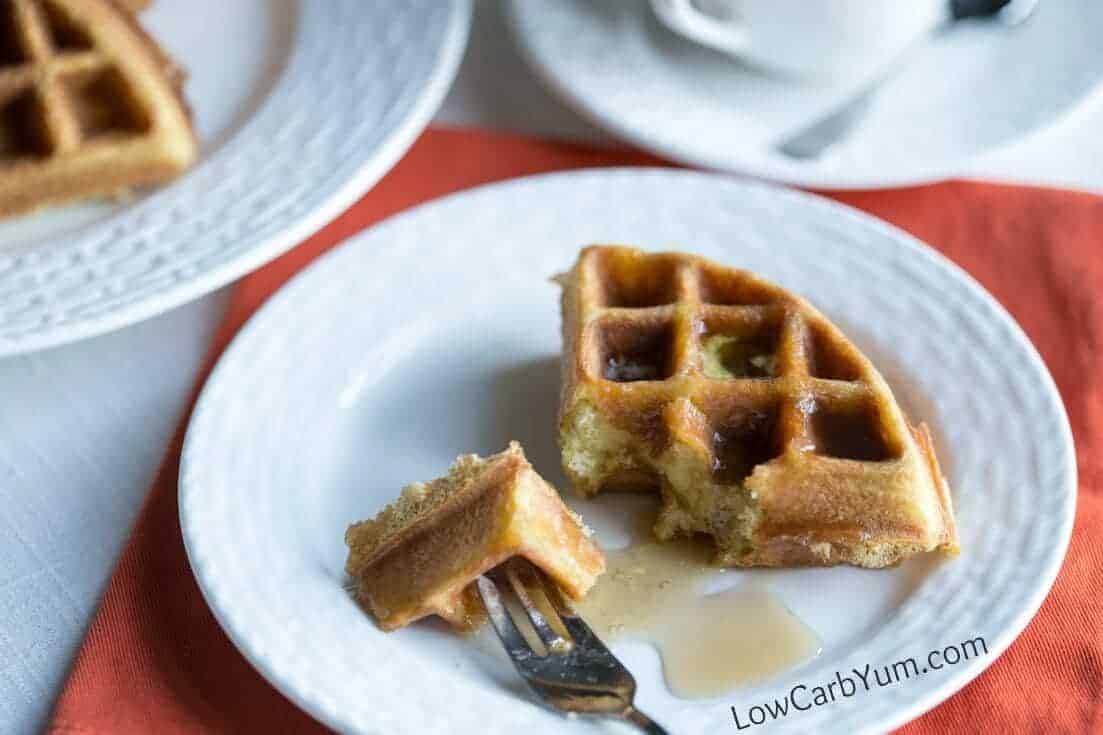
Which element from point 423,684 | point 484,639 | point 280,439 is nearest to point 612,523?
point 484,639

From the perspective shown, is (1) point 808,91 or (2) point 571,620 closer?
(2) point 571,620

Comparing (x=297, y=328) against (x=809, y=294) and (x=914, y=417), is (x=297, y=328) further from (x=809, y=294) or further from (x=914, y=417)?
(x=914, y=417)

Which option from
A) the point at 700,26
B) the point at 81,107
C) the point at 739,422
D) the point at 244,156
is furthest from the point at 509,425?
the point at 81,107

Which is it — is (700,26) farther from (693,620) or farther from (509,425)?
(693,620)

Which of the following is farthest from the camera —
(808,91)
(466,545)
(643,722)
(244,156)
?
(808,91)

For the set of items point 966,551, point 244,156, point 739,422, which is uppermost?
point 244,156

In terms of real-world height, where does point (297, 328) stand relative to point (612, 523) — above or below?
above

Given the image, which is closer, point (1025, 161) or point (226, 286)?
point (226, 286)

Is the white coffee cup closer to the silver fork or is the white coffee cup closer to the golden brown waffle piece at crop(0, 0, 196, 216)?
the golden brown waffle piece at crop(0, 0, 196, 216)
